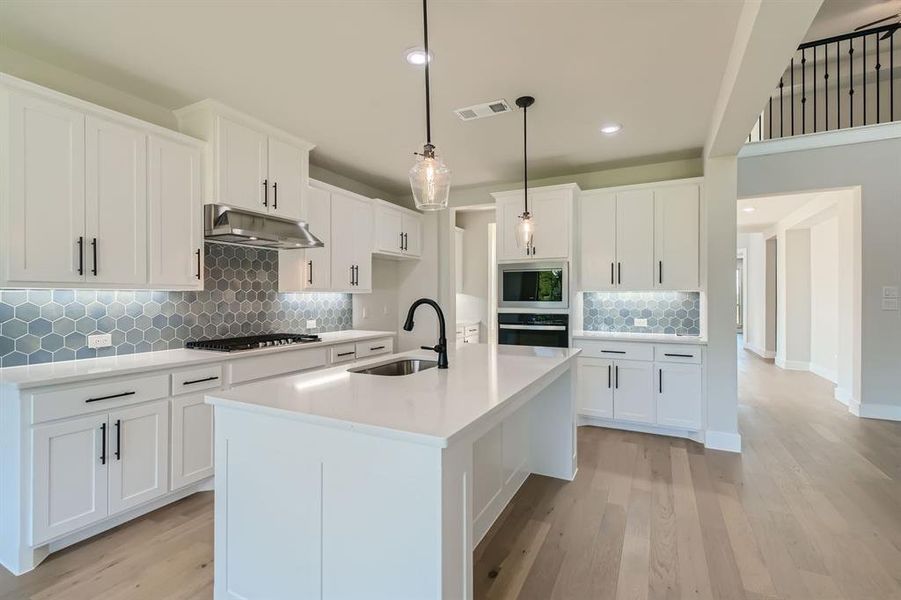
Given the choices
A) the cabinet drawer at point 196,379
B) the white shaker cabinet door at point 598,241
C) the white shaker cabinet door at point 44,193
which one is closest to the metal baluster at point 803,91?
the white shaker cabinet door at point 598,241

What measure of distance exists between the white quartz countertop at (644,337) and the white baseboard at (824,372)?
3562 mm

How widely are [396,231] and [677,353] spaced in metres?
3.12

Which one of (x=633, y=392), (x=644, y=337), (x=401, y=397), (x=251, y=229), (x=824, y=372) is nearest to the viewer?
(x=401, y=397)

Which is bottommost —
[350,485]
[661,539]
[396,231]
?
[661,539]

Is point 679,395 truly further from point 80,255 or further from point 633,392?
point 80,255

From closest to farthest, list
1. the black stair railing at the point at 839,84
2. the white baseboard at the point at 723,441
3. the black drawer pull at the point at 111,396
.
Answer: the black drawer pull at the point at 111,396, the white baseboard at the point at 723,441, the black stair railing at the point at 839,84

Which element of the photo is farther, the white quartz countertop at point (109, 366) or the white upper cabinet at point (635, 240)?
the white upper cabinet at point (635, 240)

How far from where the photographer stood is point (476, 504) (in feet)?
7.20

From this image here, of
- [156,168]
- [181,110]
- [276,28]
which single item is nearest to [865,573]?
[276,28]

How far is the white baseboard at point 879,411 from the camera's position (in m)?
4.20

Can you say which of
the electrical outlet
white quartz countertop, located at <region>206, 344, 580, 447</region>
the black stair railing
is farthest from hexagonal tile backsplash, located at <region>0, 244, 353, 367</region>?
the black stair railing

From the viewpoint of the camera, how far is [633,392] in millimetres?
3984

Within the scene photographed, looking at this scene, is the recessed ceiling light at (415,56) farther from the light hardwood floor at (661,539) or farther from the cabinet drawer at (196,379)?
the light hardwood floor at (661,539)

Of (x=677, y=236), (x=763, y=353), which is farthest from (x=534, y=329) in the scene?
(x=763, y=353)
